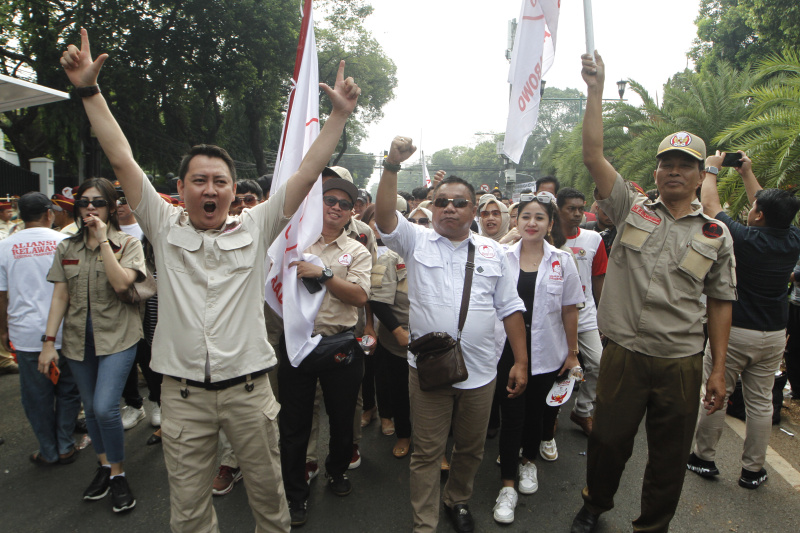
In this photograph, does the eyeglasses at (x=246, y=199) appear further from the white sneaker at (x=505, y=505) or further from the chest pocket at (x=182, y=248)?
the white sneaker at (x=505, y=505)

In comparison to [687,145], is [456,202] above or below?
below

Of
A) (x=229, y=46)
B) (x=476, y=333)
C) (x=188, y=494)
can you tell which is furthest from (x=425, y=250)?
(x=229, y=46)

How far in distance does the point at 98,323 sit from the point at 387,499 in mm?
2226

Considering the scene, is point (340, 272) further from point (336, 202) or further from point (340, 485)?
point (340, 485)

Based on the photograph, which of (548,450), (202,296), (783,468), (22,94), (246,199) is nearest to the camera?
(202,296)

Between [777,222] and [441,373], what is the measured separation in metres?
2.63

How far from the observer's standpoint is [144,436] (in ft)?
14.5

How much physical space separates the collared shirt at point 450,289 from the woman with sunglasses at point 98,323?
1.86 meters

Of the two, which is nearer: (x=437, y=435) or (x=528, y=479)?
(x=437, y=435)

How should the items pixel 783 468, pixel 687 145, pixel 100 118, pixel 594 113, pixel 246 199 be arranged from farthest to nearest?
pixel 246 199, pixel 783 468, pixel 687 145, pixel 594 113, pixel 100 118

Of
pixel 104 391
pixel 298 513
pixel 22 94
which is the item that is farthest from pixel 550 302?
pixel 22 94

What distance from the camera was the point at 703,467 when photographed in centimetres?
377

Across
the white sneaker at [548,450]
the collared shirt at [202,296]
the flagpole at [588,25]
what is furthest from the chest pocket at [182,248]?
the white sneaker at [548,450]

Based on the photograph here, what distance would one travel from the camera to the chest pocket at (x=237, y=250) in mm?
2385
